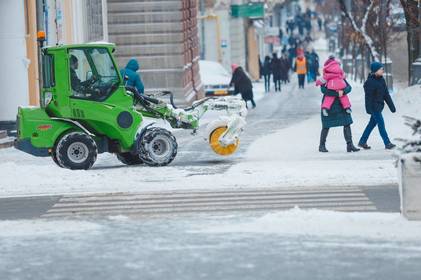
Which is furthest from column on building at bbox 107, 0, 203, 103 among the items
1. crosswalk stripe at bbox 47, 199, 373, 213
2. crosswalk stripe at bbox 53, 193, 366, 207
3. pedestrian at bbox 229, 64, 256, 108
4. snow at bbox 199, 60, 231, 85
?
crosswalk stripe at bbox 47, 199, 373, 213

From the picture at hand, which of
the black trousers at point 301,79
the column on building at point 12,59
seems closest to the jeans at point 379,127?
the column on building at point 12,59

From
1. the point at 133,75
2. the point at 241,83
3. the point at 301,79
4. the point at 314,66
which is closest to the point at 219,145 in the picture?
the point at 133,75

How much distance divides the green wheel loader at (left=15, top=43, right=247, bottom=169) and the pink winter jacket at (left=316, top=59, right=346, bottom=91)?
2.14 meters

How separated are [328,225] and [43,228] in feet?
10.1

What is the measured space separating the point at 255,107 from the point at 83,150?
76.5 ft

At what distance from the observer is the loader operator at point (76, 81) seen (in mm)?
21391

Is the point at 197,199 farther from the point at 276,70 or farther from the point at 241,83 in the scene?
the point at 276,70

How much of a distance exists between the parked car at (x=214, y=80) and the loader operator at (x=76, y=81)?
26971 mm

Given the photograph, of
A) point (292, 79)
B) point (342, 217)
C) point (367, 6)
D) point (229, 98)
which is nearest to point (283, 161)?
point (229, 98)

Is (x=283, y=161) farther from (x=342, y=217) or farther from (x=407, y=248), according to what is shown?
(x=407, y=248)

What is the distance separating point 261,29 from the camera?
8612cm

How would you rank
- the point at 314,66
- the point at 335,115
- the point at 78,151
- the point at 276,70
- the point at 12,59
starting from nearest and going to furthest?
the point at 78,151 → the point at 335,115 → the point at 12,59 → the point at 276,70 → the point at 314,66

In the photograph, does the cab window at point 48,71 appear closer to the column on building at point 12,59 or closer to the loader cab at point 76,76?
the loader cab at point 76,76

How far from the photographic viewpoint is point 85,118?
21406 millimetres
